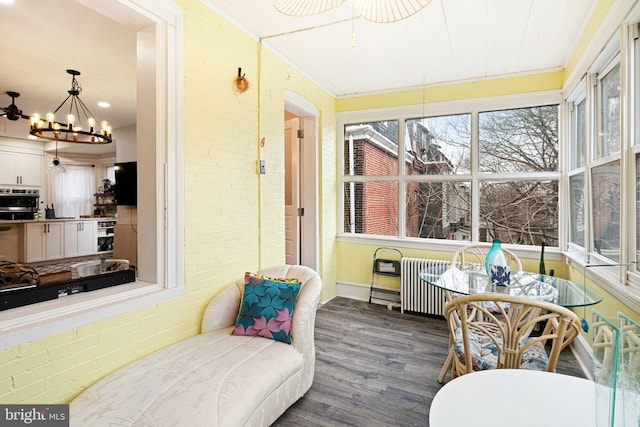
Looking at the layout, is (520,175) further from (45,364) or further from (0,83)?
(0,83)

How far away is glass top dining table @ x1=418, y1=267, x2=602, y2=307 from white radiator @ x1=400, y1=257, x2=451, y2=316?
104 cm

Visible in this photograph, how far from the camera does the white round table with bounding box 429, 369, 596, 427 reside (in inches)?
35.1

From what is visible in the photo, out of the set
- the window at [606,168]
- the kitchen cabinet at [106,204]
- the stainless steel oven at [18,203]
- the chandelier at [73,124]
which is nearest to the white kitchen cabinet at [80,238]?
the kitchen cabinet at [106,204]

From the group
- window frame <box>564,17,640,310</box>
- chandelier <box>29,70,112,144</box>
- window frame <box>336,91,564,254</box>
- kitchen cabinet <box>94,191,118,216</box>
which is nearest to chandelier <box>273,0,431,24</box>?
window frame <box>564,17,640,310</box>

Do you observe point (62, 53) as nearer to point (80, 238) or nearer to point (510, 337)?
point (510, 337)

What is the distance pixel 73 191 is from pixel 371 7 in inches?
337

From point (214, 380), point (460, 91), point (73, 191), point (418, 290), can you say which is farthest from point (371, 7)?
point (73, 191)

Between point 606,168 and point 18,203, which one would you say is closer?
point 606,168

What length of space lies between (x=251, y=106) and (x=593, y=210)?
2926 millimetres

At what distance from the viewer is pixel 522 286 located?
228 cm

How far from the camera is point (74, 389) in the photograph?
1.62 meters

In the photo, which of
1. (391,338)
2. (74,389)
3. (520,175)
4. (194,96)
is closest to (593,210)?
(520,175)

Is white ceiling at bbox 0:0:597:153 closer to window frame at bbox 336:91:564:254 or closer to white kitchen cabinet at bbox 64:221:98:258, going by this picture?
window frame at bbox 336:91:564:254

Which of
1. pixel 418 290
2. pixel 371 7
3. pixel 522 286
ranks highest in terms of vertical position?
pixel 371 7
